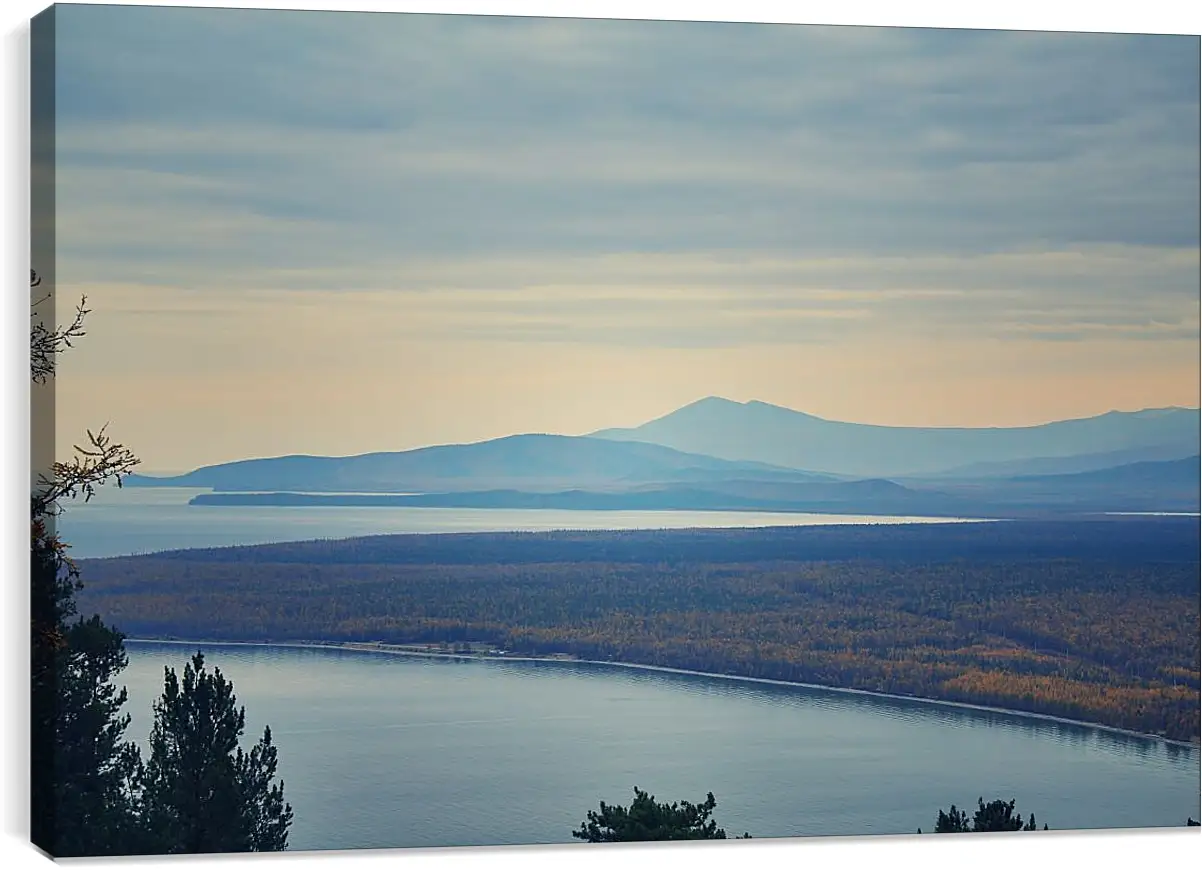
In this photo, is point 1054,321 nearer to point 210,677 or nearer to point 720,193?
point 720,193

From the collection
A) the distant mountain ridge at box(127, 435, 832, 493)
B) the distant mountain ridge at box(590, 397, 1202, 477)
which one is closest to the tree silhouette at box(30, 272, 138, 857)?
the distant mountain ridge at box(127, 435, 832, 493)

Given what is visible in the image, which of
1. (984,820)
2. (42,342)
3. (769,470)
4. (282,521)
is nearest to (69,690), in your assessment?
(282,521)

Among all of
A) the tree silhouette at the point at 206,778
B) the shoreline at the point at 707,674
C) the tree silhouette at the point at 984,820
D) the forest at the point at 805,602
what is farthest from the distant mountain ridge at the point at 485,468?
the tree silhouette at the point at 984,820

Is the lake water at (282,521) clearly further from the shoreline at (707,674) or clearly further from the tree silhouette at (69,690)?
the shoreline at (707,674)

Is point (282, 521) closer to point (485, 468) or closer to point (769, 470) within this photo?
point (485, 468)

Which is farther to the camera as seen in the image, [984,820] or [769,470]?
[769,470]

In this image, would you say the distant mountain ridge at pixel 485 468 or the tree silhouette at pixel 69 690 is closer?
the tree silhouette at pixel 69 690
